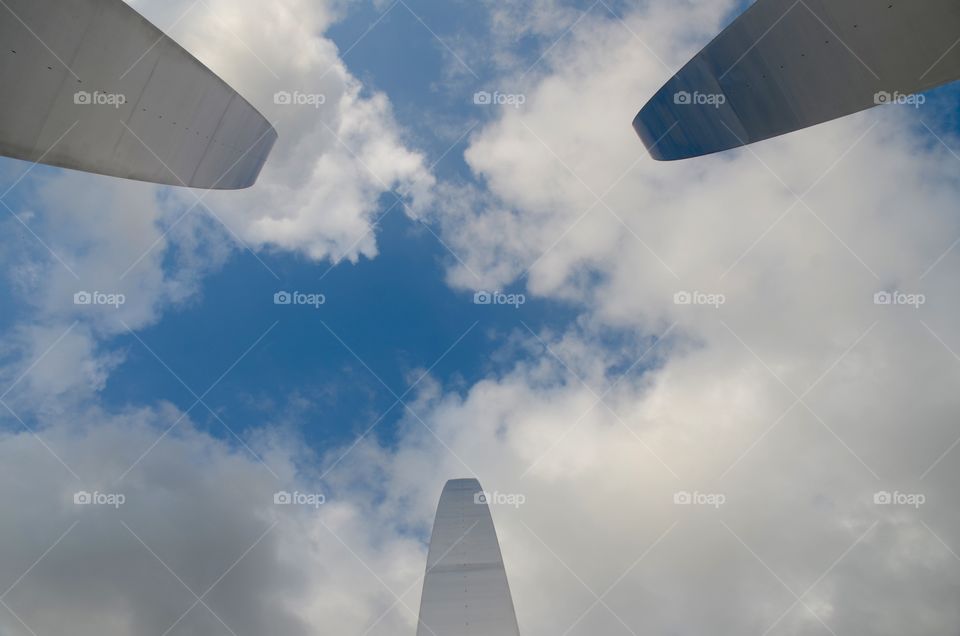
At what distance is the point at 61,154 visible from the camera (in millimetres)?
12891

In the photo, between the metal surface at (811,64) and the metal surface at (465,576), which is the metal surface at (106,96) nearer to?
the metal surface at (811,64)

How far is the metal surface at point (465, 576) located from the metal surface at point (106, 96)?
1474 cm

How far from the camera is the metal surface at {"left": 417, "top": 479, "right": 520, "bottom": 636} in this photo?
20.5m

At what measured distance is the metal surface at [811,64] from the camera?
11.7m

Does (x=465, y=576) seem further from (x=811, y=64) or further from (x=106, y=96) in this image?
(x=811, y=64)

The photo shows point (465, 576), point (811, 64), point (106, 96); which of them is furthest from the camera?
point (465, 576)

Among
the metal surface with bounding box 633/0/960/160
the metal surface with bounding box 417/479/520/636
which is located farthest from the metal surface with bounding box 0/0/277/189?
the metal surface with bounding box 417/479/520/636

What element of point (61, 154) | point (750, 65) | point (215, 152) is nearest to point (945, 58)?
point (750, 65)

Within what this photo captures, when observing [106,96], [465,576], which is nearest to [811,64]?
[106,96]

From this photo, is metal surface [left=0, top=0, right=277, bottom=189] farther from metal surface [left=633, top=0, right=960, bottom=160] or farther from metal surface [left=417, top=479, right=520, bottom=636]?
metal surface [left=417, top=479, right=520, bottom=636]

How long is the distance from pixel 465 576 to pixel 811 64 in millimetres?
18362

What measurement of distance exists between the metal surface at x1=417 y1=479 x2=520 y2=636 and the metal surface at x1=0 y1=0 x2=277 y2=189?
1474 cm

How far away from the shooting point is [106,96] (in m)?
12.3

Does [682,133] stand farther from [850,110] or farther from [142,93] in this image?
[142,93]
